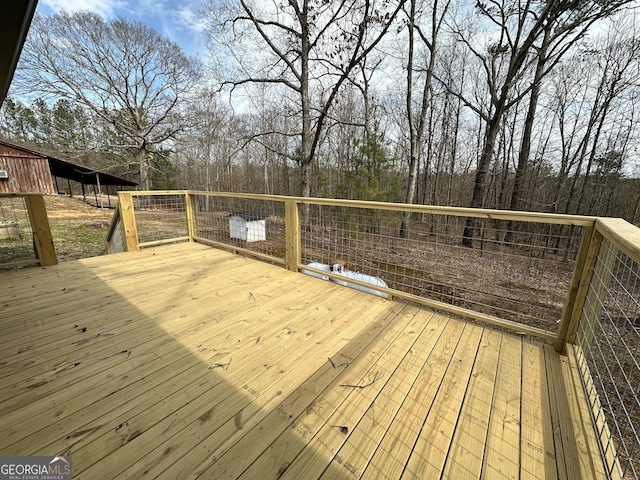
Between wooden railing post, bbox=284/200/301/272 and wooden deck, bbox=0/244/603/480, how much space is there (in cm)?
84

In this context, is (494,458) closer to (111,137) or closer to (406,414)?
(406,414)

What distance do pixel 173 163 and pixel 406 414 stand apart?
19.8m

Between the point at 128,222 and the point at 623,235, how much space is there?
Result: 17.0 feet

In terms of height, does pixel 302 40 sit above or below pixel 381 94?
above

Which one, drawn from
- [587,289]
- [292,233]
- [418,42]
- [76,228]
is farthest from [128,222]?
[418,42]

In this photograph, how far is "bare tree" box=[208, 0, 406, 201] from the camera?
21.6ft

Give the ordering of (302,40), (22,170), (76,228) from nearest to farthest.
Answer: (302,40) < (76,228) < (22,170)

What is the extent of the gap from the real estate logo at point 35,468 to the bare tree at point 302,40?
7240 mm

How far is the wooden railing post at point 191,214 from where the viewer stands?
4605 mm

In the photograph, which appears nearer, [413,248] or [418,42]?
[413,248]

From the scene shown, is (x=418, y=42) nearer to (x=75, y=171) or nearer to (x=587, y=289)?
(x=587, y=289)

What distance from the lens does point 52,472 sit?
3.48ft

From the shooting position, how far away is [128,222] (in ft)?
13.4

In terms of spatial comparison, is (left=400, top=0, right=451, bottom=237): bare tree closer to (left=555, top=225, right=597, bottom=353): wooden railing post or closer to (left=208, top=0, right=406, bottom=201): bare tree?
(left=208, top=0, right=406, bottom=201): bare tree
